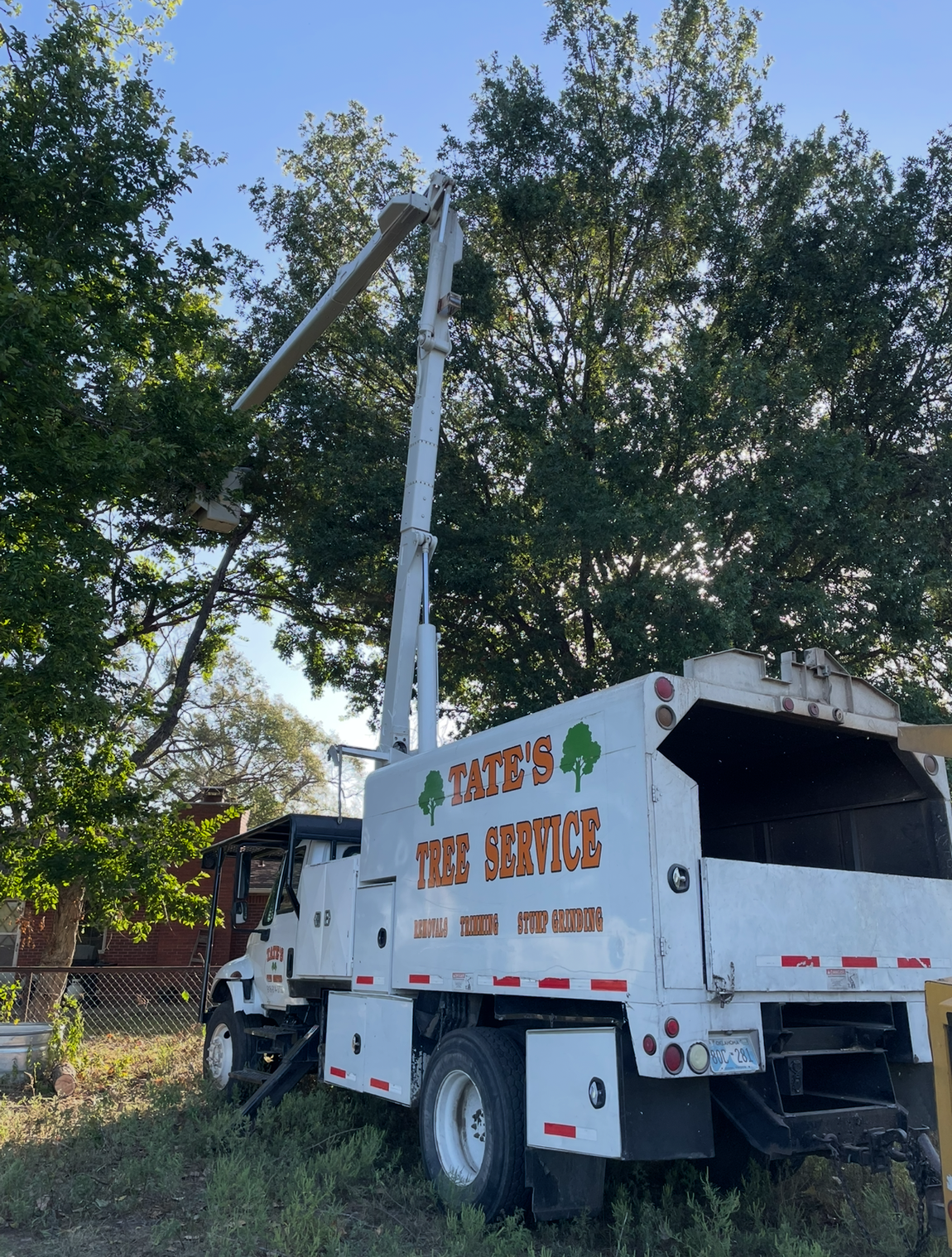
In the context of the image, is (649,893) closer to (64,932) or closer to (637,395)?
(637,395)

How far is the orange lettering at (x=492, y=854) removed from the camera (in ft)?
19.9

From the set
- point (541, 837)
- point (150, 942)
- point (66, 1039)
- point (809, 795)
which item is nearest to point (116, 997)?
point (150, 942)

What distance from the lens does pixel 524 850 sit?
19.1 feet

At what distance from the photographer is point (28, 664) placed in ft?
36.6

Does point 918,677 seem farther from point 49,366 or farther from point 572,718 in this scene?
point 49,366

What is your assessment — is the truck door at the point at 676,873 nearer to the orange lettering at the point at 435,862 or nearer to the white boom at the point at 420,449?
the orange lettering at the point at 435,862

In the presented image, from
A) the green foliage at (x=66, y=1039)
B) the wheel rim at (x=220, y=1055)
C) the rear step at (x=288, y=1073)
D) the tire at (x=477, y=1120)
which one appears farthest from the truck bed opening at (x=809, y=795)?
the green foliage at (x=66, y=1039)

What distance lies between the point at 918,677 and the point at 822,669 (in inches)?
365

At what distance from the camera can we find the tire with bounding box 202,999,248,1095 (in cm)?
924

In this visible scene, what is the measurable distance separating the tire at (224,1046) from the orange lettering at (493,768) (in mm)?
4681

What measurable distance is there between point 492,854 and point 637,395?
8.76 m

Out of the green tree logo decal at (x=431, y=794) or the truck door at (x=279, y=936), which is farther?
the truck door at (x=279, y=936)

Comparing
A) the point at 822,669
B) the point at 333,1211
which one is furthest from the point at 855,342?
the point at 333,1211

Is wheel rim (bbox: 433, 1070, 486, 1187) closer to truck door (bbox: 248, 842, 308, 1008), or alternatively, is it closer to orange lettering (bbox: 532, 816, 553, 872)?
orange lettering (bbox: 532, 816, 553, 872)
